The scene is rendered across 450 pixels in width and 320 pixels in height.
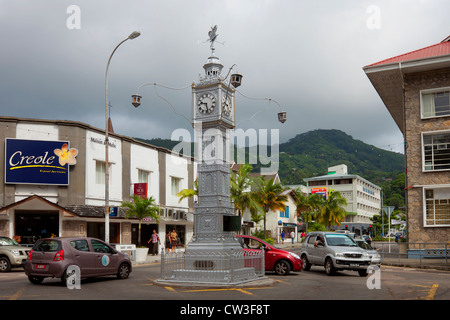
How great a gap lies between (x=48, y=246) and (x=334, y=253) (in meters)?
10.6

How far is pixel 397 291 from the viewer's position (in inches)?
506

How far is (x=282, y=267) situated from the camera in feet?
59.7

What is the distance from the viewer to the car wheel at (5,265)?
20281 mm

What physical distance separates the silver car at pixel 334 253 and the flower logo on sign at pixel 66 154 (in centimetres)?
1587

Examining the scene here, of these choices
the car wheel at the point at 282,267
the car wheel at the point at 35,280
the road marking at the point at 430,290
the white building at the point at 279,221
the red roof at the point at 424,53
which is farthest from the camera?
the white building at the point at 279,221

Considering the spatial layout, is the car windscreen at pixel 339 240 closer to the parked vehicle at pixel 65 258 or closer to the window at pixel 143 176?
the parked vehicle at pixel 65 258

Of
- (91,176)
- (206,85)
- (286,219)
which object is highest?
(206,85)

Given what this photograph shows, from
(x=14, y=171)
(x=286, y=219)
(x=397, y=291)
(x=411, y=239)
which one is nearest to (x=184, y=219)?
(x=14, y=171)

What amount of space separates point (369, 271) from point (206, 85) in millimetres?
9833

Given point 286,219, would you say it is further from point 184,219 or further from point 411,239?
point 411,239

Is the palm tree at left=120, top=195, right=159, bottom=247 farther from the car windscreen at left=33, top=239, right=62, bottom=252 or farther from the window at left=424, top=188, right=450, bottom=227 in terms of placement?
the window at left=424, top=188, right=450, bottom=227

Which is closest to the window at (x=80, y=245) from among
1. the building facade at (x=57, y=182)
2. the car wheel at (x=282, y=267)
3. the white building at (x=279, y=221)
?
the car wheel at (x=282, y=267)

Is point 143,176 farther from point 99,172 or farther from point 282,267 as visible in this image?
point 282,267

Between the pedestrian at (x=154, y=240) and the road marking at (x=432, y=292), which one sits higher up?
the road marking at (x=432, y=292)
